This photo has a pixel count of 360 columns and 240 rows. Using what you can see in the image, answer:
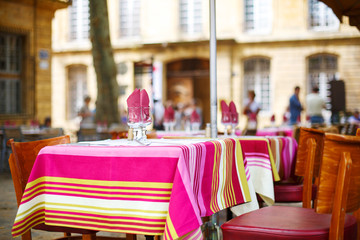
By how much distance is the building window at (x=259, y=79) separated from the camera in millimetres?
20797

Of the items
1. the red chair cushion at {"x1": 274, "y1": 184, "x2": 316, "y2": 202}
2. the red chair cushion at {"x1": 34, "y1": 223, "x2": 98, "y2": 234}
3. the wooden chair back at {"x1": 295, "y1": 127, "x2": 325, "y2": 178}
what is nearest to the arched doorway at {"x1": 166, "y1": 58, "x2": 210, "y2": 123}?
the red chair cushion at {"x1": 274, "y1": 184, "x2": 316, "y2": 202}

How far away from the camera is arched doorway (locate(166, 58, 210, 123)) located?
2223 centimetres

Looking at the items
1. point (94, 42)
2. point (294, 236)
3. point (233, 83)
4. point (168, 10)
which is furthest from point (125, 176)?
point (168, 10)

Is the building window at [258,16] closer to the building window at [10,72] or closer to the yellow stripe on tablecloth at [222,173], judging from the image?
the building window at [10,72]

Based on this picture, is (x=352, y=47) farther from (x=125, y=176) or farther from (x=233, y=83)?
(x=125, y=176)

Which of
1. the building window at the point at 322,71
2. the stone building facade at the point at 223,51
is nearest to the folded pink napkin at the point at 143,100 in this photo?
the stone building facade at the point at 223,51

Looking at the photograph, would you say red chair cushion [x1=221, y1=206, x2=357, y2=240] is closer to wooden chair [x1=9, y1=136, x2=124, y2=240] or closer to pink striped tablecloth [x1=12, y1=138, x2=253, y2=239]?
pink striped tablecloth [x1=12, y1=138, x2=253, y2=239]

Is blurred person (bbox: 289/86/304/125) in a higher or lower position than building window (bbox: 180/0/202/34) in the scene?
lower

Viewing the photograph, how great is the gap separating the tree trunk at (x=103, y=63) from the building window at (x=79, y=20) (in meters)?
10.0

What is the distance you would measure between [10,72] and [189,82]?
10338 mm

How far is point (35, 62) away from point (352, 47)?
1260 centimetres

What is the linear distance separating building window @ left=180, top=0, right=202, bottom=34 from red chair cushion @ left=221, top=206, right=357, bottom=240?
64.3 ft

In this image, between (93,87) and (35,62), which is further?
(93,87)

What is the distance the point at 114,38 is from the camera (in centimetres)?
2252
